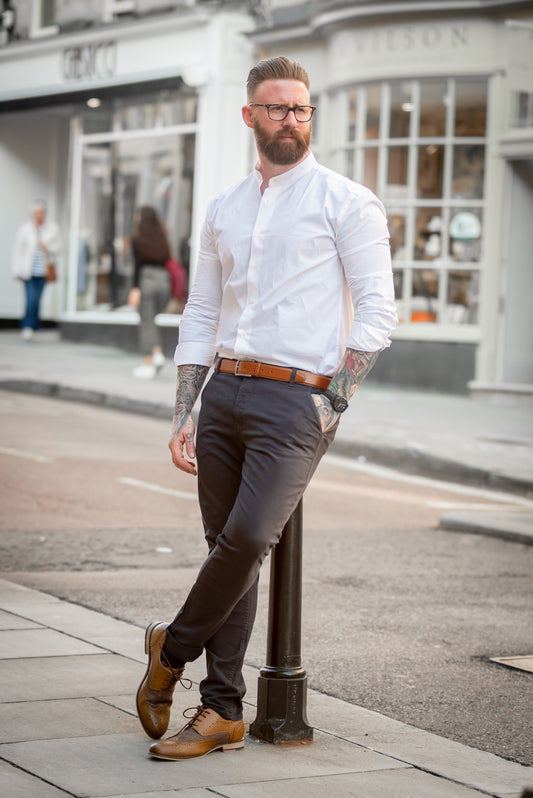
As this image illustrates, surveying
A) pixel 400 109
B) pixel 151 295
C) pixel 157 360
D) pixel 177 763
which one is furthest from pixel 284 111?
pixel 400 109

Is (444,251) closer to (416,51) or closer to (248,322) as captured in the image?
(416,51)

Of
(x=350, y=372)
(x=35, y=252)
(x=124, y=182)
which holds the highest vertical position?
(x=124, y=182)

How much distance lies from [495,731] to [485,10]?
13552 millimetres

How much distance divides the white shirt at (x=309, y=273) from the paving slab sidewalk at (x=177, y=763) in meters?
1.13

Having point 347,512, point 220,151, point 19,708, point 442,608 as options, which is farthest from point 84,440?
point 220,151

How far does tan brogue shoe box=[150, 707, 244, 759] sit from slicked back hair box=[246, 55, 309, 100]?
1.79 metres

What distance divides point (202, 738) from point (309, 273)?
1357 millimetres

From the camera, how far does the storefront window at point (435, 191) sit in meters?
16.7

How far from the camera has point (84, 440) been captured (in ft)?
38.3

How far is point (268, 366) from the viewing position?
150 inches

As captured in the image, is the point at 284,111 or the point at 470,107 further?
the point at 470,107

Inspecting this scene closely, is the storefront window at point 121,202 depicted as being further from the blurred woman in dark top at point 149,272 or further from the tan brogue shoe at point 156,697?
the tan brogue shoe at point 156,697

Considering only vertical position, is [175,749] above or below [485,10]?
below

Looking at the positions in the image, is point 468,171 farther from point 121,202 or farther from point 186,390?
point 186,390
